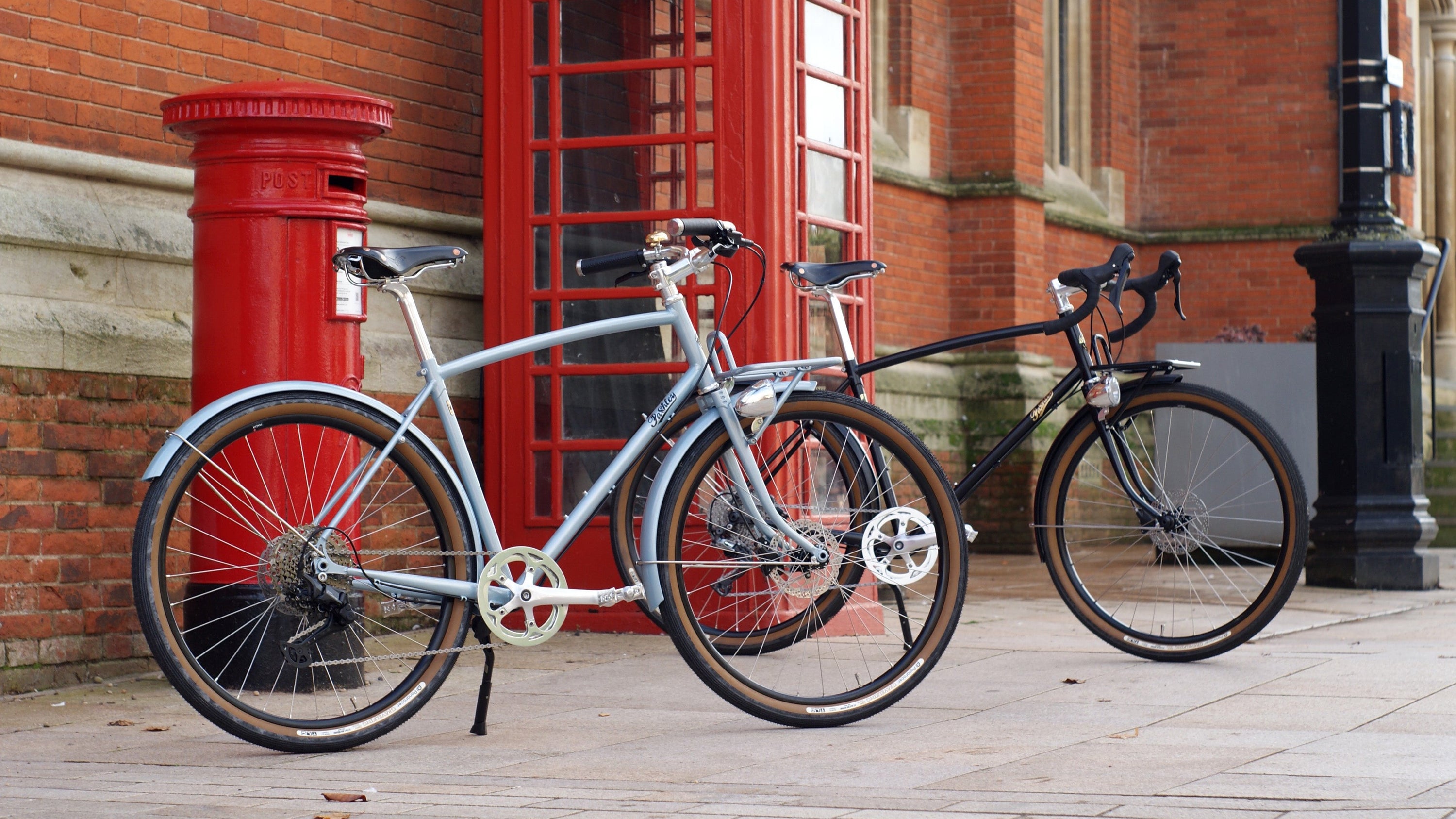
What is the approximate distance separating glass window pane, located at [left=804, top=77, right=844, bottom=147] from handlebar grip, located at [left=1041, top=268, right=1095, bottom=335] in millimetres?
1491

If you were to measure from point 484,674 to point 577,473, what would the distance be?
220 centimetres

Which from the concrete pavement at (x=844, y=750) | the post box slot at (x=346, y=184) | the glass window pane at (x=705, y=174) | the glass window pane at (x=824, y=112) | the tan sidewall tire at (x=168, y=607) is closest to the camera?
the concrete pavement at (x=844, y=750)

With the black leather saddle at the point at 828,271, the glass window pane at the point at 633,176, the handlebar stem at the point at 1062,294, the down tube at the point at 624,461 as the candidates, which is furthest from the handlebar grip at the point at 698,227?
the glass window pane at the point at 633,176

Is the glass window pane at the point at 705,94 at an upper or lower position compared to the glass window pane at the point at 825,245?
upper

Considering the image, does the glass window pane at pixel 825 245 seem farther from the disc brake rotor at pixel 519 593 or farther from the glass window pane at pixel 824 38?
the disc brake rotor at pixel 519 593

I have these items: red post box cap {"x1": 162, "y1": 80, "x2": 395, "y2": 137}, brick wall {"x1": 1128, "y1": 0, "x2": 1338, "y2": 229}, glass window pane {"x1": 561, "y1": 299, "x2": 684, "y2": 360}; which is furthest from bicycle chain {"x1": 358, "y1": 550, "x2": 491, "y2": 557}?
brick wall {"x1": 1128, "y1": 0, "x2": 1338, "y2": 229}

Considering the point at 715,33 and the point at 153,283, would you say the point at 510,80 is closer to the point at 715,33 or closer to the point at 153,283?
the point at 715,33

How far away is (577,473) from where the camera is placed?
667 centimetres

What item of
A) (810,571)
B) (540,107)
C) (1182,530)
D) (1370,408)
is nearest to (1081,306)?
(1182,530)

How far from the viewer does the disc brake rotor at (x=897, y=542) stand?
4.80 meters

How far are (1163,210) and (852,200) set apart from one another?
909cm

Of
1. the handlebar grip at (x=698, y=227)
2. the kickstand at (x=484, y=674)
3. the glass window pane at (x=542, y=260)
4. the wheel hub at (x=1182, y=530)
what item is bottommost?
the kickstand at (x=484, y=674)

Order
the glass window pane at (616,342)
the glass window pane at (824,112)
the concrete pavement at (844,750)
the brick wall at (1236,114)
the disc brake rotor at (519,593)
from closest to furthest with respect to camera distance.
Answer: the concrete pavement at (844,750) → the disc brake rotor at (519,593) → the glass window pane at (616,342) → the glass window pane at (824,112) → the brick wall at (1236,114)

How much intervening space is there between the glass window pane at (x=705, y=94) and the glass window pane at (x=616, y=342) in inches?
25.5
